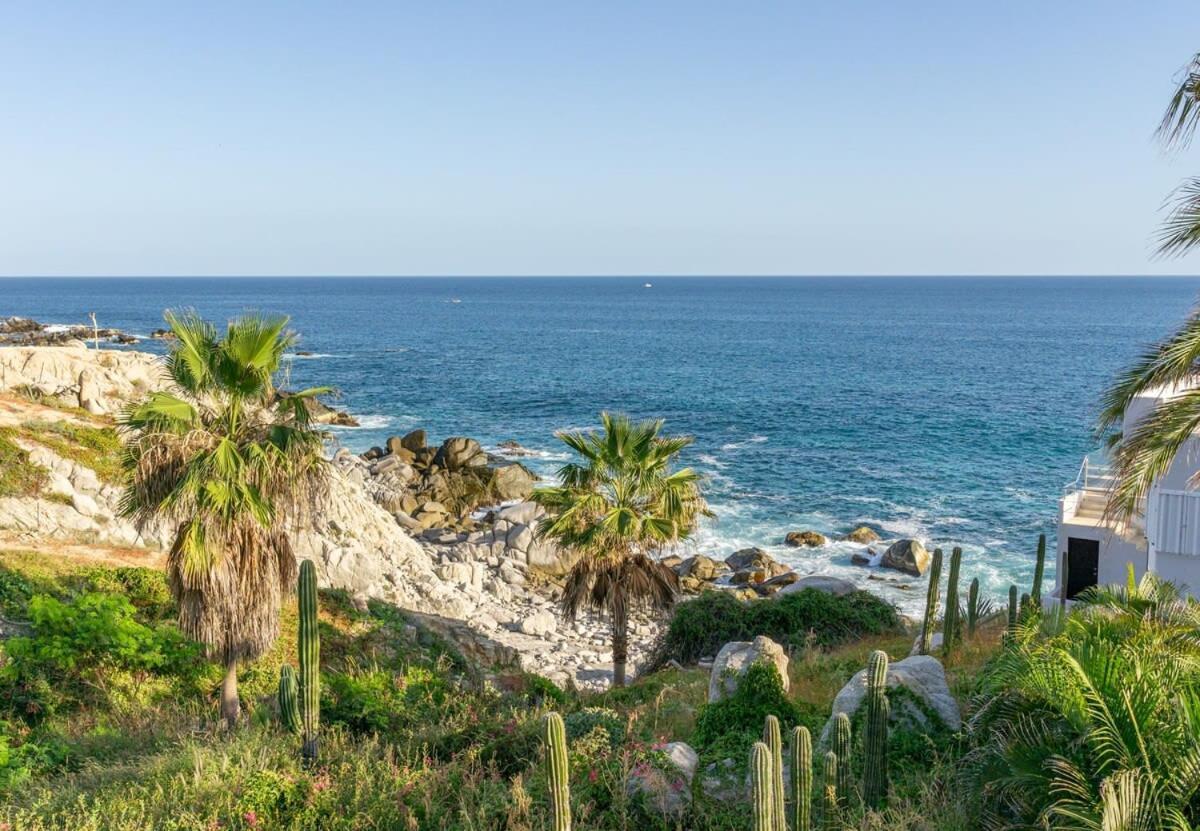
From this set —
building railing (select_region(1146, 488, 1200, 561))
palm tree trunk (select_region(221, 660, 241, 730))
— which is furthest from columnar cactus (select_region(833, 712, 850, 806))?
building railing (select_region(1146, 488, 1200, 561))

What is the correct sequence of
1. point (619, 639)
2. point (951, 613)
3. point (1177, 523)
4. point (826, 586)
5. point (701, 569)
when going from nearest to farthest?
point (1177, 523), point (951, 613), point (619, 639), point (826, 586), point (701, 569)

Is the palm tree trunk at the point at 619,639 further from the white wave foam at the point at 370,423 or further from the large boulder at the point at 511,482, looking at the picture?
the white wave foam at the point at 370,423

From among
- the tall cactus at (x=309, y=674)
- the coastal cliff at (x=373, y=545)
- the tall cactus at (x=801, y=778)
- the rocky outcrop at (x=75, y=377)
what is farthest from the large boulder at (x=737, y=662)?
the rocky outcrop at (x=75, y=377)

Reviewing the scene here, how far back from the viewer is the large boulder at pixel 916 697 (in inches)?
445

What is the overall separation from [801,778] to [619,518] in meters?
10.1

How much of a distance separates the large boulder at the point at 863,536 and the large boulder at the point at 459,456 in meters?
18.7

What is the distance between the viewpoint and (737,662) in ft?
46.5

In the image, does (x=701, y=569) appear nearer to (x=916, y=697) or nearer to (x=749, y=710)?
(x=749, y=710)

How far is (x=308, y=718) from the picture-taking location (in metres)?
10.9

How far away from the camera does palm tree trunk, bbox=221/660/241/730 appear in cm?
1329

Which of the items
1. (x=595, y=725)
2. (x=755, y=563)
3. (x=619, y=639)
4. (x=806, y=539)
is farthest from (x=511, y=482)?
(x=595, y=725)

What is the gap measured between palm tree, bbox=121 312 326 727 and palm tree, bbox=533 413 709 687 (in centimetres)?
657

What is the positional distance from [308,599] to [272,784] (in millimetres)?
2488

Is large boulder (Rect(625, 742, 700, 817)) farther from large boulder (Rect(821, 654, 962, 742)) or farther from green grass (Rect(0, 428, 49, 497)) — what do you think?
green grass (Rect(0, 428, 49, 497))
